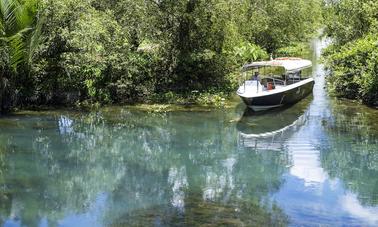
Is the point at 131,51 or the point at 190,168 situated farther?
the point at 131,51

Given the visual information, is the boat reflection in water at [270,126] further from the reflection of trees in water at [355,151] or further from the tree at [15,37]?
the tree at [15,37]

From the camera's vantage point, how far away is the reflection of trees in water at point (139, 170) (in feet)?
36.1

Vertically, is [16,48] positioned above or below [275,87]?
above

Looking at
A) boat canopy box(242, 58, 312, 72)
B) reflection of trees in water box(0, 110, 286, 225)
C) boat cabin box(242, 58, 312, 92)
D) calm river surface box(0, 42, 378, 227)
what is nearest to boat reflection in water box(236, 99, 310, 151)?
calm river surface box(0, 42, 378, 227)

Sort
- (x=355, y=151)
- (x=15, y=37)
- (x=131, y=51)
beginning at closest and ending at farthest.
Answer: (x=355, y=151)
(x=15, y=37)
(x=131, y=51)

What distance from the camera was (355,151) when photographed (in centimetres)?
1550

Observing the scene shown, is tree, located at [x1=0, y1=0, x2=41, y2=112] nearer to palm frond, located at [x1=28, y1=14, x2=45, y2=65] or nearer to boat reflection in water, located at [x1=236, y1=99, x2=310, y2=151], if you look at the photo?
palm frond, located at [x1=28, y1=14, x2=45, y2=65]

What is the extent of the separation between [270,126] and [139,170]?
6865 mm

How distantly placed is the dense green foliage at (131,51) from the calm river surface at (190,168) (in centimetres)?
182

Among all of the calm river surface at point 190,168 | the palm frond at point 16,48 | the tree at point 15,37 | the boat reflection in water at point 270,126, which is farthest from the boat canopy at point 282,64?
the palm frond at point 16,48

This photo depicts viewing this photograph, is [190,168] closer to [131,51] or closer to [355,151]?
[355,151]

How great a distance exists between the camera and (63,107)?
73.5 ft

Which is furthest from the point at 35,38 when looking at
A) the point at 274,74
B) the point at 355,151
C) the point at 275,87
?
the point at 355,151

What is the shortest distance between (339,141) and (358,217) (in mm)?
6560
